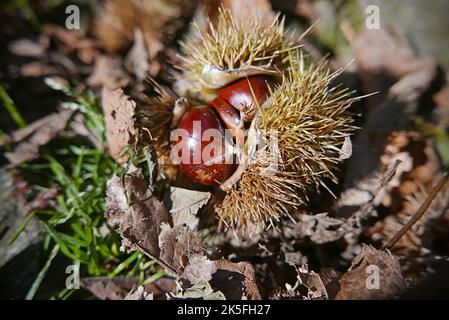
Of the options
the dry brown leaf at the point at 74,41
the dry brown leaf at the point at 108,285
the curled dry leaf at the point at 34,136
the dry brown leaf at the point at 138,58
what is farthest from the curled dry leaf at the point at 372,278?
the dry brown leaf at the point at 74,41

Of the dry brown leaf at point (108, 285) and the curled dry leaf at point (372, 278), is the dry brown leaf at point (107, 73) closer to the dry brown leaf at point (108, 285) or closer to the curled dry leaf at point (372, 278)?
the dry brown leaf at point (108, 285)

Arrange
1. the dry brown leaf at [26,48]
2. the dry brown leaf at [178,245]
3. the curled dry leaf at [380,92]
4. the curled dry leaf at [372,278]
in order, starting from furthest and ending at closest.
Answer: the dry brown leaf at [26,48] → the curled dry leaf at [380,92] → the dry brown leaf at [178,245] → the curled dry leaf at [372,278]

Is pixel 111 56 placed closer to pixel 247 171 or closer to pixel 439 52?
pixel 247 171

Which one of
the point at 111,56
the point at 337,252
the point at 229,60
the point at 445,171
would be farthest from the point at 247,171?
the point at 111,56

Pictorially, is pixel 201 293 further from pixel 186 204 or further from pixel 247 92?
pixel 247 92

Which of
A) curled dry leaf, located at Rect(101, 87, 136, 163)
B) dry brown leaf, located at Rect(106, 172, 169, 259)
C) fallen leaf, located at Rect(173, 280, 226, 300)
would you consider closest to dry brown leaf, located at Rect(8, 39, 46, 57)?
curled dry leaf, located at Rect(101, 87, 136, 163)

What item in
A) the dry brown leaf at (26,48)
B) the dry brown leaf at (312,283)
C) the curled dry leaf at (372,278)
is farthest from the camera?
the dry brown leaf at (26,48)
